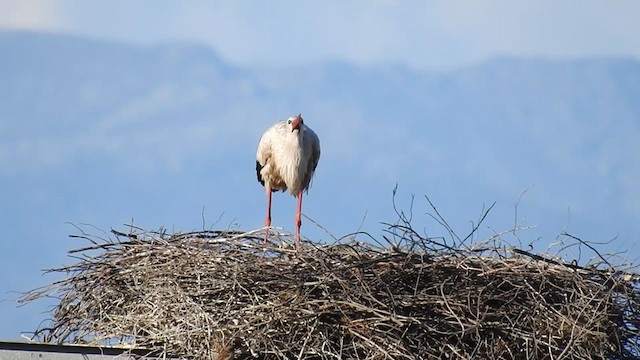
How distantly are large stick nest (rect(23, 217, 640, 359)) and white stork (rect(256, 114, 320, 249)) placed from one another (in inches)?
93.3

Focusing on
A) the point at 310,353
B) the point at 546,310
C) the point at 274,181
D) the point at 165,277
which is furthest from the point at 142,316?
the point at 274,181

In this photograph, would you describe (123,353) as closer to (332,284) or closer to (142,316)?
(142,316)

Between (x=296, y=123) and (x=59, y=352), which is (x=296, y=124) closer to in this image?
(x=296, y=123)

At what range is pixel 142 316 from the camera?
19.1 ft

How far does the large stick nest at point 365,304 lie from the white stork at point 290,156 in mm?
2371

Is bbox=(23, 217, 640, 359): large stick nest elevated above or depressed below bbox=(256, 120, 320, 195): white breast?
below

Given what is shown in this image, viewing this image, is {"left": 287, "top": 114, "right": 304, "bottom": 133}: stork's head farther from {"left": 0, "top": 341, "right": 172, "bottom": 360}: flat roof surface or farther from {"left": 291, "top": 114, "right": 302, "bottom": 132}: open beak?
{"left": 0, "top": 341, "right": 172, "bottom": 360}: flat roof surface

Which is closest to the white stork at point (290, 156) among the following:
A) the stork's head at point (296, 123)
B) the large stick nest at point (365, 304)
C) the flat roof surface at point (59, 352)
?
the stork's head at point (296, 123)

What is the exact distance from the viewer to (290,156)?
856cm

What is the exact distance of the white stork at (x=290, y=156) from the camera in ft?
28.0

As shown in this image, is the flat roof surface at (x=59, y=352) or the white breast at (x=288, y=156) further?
the white breast at (x=288, y=156)

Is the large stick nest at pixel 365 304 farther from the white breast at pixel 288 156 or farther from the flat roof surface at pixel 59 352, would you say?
the white breast at pixel 288 156

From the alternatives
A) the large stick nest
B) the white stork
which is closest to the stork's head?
the white stork

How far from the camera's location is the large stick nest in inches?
216
